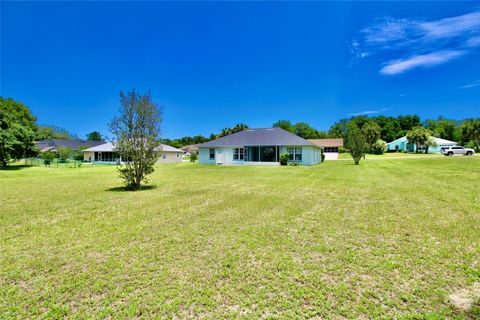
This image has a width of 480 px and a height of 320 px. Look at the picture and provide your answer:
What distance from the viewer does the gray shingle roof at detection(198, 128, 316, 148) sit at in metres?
30.2

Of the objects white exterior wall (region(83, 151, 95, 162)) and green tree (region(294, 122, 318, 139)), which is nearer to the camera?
white exterior wall (region(83, 151, 95, 162))

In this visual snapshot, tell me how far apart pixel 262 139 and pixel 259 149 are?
1437 millimetres

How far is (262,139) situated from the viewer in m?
32.4

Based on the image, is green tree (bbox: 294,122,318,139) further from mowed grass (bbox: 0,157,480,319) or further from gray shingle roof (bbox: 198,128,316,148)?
mowed grass (bbox: 0,157,480,319)

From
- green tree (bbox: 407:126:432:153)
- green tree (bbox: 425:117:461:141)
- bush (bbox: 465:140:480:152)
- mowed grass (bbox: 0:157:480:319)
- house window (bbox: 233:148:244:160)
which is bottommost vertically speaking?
mowed grass (bbox: 0:157:480:319)

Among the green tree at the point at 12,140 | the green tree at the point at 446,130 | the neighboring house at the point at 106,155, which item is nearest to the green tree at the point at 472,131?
the green tree at the point at 446,130

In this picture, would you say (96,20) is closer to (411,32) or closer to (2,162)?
(2,162)

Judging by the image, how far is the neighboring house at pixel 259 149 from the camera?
97.6 ft

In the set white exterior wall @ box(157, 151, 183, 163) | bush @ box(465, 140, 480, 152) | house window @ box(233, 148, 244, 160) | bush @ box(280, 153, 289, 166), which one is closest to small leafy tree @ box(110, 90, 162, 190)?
bush @ box(280, 153, 289, 166)

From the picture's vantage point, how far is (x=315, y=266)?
12.5 ft

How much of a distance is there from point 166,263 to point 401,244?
4336 mm

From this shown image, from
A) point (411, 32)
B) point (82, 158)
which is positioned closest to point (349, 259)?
point (411, 32)

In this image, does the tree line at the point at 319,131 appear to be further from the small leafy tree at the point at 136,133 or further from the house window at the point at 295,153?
the house window at the point at 295,153

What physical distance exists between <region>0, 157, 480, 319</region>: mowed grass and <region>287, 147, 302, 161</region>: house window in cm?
2220
